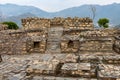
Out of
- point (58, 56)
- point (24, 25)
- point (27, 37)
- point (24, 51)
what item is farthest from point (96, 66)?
point (24, 25)

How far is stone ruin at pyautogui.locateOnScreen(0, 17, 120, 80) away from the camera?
21.9ft

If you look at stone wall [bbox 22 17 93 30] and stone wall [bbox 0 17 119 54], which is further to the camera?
stone wall [bbox 22 17 93 30]

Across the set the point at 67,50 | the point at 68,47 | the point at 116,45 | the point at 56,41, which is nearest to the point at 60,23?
the point at 56,41

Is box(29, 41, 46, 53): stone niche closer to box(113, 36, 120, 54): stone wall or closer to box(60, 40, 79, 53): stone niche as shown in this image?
box(60, 40, 79, 53): stone niche

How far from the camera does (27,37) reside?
11.5 metres

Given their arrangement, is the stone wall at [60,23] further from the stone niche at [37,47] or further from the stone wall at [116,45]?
the stone wall at [116,45]

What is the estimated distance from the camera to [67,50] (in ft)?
34.1

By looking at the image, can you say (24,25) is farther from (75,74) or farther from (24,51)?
(75,74)

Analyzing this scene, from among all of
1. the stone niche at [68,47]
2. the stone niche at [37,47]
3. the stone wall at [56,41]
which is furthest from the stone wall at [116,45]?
the stone niche at [37,47]

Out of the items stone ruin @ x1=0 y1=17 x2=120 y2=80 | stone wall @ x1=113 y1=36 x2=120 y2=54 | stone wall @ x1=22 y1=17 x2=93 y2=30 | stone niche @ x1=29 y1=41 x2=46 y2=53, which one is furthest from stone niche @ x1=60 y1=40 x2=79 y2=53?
stone wall @ x1=22 y1=17 x2=93 y2=30

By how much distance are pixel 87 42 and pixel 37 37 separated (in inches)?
112

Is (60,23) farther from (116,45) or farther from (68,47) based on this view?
(116,45)

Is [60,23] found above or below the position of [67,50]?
above

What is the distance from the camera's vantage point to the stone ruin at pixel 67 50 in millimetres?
6672
